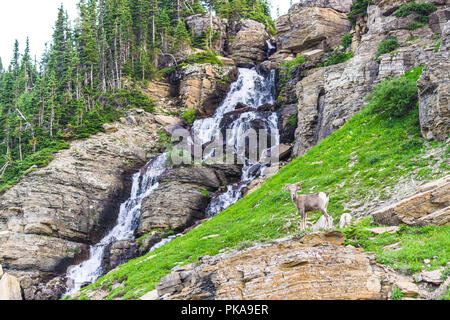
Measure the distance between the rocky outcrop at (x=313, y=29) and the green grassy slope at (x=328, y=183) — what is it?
34.4 m

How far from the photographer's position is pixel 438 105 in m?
19.0

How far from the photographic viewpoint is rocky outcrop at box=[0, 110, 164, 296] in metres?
33.9

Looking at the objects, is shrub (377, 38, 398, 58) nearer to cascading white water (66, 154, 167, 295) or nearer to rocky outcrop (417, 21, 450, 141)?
rocky outcrop (417, 21, 450, 141)

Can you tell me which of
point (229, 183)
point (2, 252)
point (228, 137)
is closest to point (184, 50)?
point (228, 137)

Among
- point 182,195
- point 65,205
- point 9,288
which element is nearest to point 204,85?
point 182,195

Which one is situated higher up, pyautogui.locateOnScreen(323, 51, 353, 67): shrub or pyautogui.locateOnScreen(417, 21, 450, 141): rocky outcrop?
pyautogui.locateOnScreen(323, 51, 353, 67): shrub

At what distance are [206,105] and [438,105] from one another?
38.6m

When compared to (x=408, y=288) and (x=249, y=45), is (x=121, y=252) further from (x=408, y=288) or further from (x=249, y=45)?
(x=249, y=45)

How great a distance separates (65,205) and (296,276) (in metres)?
34.0

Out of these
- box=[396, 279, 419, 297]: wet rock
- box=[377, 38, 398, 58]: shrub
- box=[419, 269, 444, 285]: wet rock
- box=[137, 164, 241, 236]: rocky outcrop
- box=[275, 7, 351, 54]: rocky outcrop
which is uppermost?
box=[275, 7, 351, 54]: rocky outcrop

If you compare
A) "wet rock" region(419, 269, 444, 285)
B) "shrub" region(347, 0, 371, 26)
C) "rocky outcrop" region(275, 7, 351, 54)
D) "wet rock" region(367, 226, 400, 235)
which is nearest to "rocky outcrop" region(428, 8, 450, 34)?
"shrub" region(347, 0, 371, 26)

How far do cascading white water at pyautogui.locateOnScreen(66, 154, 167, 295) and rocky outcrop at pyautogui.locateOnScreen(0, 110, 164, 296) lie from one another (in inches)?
41.2

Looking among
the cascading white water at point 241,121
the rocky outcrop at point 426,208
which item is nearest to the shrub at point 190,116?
the cascading white water at point 241,121

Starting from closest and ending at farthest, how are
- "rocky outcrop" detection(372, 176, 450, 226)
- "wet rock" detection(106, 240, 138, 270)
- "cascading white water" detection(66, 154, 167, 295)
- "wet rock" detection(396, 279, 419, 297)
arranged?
"wet rock" detection(396, 279, 419, 297) < "rocky outcrop" detection(372, 176, 450, 226) < "wet rock" detection(106, 240, 138, 270) < "cascading white water" detection(66, 154, 167, 295)
